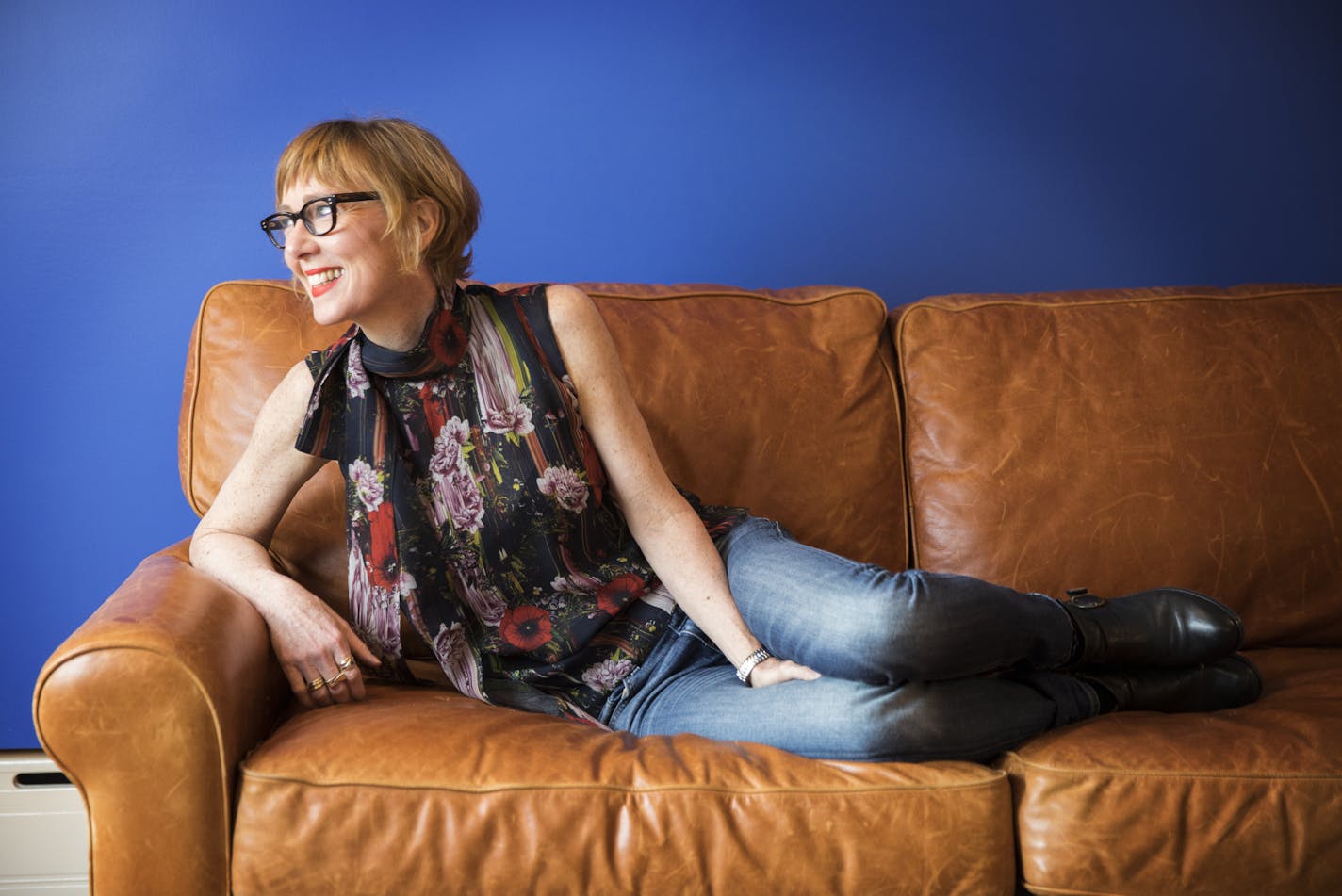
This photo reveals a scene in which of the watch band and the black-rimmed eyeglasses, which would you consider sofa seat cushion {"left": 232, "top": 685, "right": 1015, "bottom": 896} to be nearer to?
the watch band

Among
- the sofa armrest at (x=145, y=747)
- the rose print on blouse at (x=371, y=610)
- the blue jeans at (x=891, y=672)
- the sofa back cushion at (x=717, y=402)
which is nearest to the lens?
the sofa armrest at (x=145, y=747)

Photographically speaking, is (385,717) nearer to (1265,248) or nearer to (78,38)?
(78,38)

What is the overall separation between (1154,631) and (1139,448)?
48 centimetres

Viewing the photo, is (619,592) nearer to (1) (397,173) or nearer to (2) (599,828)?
(2) (599,828)

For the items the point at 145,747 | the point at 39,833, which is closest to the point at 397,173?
the point at 145,747

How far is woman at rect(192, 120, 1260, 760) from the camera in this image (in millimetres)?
1490

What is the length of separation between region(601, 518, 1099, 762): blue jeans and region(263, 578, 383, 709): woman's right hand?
393 millimetres

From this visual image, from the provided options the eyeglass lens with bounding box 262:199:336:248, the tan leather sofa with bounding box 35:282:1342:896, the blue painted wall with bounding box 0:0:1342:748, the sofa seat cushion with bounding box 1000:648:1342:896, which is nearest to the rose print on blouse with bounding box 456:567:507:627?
the tan leather sofa with bounding box 35:282:1342:896

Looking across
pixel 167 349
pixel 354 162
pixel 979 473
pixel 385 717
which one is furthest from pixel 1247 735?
pixel 167 349

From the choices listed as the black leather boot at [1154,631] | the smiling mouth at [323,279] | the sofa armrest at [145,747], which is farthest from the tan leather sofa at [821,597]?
the smiling mouth at [323,279]

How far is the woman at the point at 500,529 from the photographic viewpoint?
149cm

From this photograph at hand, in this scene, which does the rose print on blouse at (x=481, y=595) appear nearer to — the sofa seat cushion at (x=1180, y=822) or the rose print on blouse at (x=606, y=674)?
the rose print on blouse at (x=606, y=674)

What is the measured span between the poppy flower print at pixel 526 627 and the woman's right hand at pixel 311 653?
0.71 feet

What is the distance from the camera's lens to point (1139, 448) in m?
1.91
